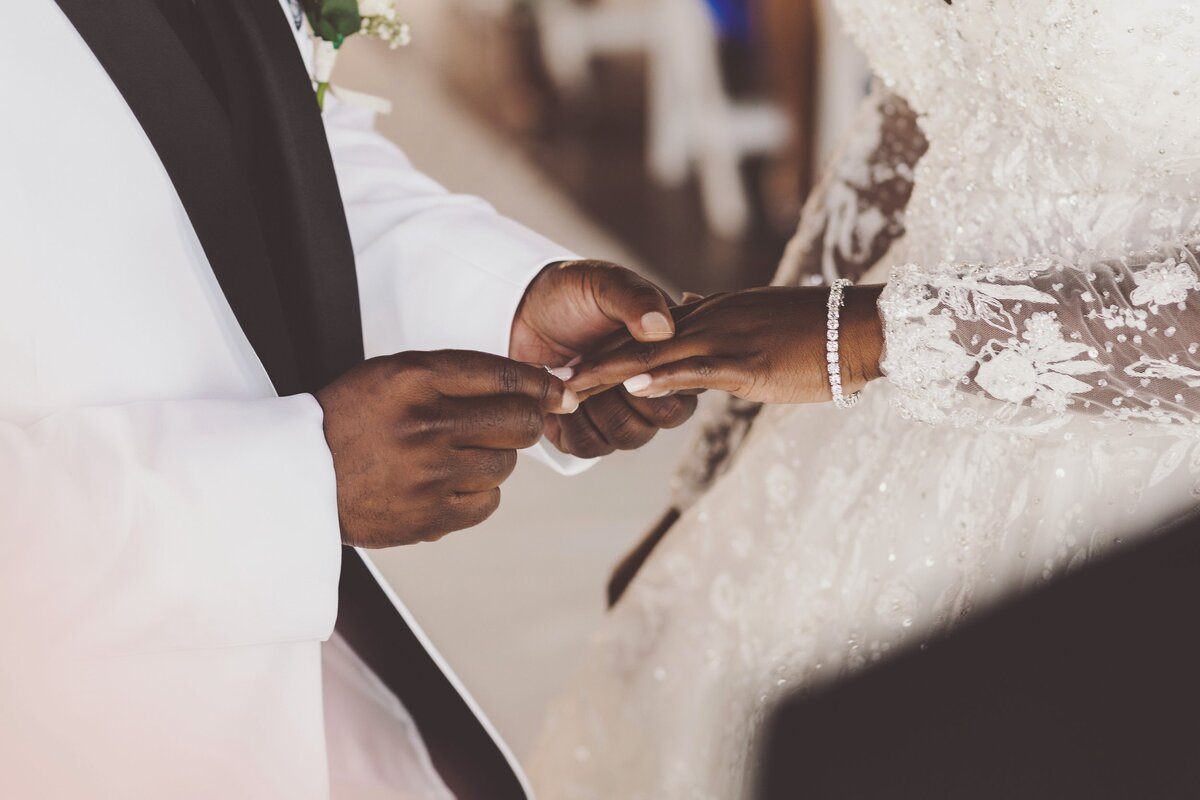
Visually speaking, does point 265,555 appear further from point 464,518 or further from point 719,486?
point 719,486

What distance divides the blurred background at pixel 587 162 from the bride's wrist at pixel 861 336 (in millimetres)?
1505

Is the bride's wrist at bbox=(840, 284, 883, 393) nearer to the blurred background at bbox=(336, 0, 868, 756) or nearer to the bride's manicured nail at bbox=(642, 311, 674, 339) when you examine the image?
the bride's manicured nail at bbox=(642, 311, 674, 339)

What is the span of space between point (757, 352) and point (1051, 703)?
0.52 m

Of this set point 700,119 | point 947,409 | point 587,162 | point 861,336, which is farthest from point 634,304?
point 587,162

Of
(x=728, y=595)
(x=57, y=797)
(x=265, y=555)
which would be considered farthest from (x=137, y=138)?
(x=728, y=595)

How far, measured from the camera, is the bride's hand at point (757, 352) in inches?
44.5

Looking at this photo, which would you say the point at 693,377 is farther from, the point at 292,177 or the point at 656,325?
the point at 292,177

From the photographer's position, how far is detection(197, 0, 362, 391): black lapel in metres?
1.04

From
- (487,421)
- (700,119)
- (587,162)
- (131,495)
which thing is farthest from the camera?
(587,162)

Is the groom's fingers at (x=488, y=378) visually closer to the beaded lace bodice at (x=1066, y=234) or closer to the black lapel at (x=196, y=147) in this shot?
the black lapel at (x=196, y=147)

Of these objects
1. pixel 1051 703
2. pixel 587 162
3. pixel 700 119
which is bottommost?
pixel 587 162

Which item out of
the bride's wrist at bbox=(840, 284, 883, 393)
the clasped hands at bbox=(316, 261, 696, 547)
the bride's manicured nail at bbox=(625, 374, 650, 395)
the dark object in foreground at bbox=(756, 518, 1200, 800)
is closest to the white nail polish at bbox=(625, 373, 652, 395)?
the bride's manicured nail at bbox=(625, 374, 650, 395)

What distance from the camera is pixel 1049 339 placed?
3.36 ft

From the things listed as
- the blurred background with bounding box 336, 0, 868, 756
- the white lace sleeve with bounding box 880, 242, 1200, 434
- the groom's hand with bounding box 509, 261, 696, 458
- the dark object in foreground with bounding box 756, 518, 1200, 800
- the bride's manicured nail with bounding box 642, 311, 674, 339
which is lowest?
the blurred background with bounding box 336, 0, 868, 756
